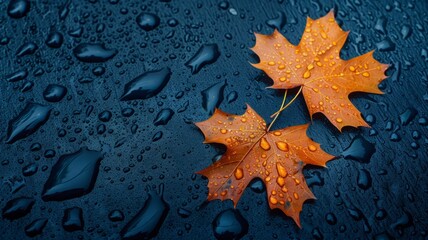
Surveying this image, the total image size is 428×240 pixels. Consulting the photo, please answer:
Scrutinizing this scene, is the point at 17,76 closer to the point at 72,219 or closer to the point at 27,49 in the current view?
the point at 27,49

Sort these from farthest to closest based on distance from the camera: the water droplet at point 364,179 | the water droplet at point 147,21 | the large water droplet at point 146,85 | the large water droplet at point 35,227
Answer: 1. the water droplet at point 147,21
2. the large water droplet at point 146,85
3. the water droplet at point 364,179
4. the large water droplet at point 35,227

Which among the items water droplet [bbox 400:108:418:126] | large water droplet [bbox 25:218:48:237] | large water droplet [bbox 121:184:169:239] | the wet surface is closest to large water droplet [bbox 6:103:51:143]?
the wet surface

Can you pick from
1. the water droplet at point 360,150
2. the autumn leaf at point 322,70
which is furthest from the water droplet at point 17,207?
the water droplet at point 360,150

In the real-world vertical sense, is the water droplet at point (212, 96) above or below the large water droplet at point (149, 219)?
above

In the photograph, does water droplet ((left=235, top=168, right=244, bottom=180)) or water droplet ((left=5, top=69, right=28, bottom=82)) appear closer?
water droplet ((left=235, top=168, right=244, bottom=180))

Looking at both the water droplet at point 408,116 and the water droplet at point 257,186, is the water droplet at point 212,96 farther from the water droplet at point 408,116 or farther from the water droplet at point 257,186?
the water droplet at point 408,116

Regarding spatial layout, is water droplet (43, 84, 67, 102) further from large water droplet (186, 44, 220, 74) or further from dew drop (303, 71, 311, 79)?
dew drop (303, 71, 311, 79)
